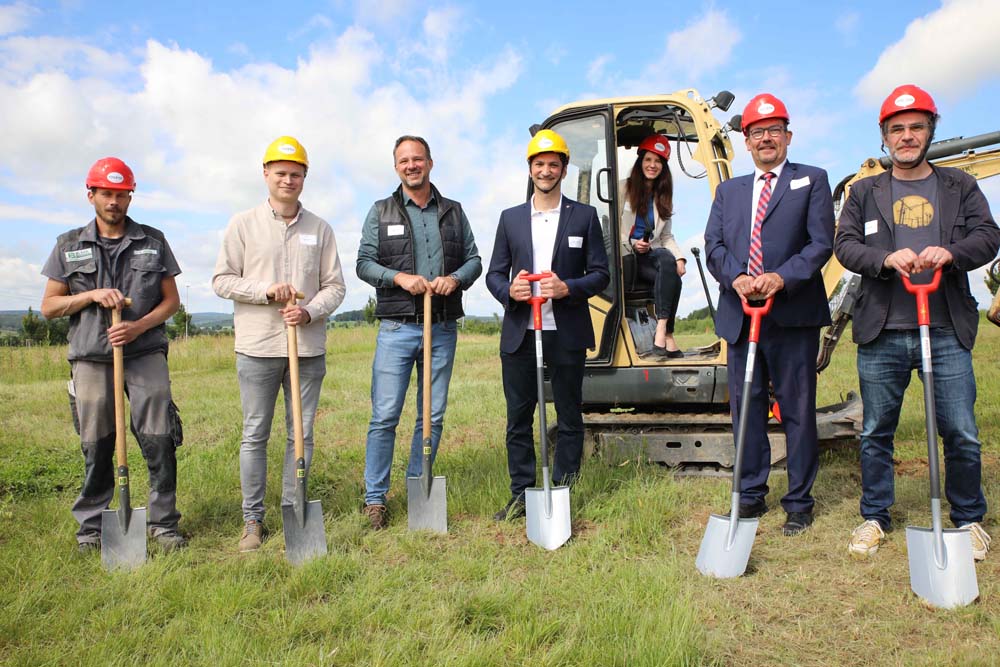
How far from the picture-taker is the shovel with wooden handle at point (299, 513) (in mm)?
3838

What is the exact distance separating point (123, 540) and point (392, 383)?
5.44ft

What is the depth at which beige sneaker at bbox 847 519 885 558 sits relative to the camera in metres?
3.76

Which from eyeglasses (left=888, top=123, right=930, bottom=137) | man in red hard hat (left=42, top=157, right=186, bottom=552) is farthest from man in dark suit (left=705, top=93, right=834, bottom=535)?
man in red hard hat (left=42, top=157, right=186, bottom=552)

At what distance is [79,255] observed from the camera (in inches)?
156

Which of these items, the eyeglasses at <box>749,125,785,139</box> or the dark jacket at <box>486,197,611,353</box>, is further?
the dark jacket at <box>486,197,611,353</box>

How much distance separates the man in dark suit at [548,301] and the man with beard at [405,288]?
12.2 inches

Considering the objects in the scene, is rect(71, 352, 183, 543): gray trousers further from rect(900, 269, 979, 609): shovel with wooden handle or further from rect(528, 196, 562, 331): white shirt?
rect(900, 269, 979, 609): shovel with wooden handle

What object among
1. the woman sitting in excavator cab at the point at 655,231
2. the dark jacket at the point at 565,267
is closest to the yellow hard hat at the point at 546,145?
the dark jacket at the point at 565,267

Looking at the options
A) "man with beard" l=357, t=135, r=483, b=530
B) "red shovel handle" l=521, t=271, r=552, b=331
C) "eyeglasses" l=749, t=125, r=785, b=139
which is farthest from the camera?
"man with beard" l=357, t=135, r=483, b=530

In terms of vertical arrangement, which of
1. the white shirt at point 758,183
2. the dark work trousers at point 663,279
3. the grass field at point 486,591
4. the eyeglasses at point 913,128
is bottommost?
the grass field at point 486,591

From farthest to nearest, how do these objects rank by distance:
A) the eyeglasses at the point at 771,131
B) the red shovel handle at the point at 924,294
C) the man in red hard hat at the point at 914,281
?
the eyeglasses at the point at 771,131
the man in red hard hat at the point at 914,281
the red shovel handle at the point at 924,294

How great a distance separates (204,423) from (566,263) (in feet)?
19.3

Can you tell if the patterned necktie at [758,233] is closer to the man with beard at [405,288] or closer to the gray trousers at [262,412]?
the man with beard at [405,288]

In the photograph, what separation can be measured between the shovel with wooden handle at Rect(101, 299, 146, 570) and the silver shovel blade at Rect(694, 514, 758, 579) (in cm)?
285
